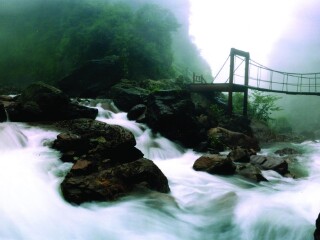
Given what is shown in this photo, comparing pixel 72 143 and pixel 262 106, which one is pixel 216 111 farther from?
pixel 72 143

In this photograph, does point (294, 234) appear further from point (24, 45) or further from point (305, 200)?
point (24, 45)

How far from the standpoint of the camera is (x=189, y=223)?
5.54 metres

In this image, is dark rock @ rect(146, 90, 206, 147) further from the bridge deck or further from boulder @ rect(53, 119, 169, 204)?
the bridge deck

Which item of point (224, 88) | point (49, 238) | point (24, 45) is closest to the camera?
point (49, 238)

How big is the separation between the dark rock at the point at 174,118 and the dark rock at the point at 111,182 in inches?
221

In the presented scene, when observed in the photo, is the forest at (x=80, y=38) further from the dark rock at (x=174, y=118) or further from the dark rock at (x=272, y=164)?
the dark rock at (x=272, y=164)

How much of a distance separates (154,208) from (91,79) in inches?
598

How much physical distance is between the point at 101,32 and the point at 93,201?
2101 centimetres

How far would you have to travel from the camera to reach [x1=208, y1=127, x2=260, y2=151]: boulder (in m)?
13.3

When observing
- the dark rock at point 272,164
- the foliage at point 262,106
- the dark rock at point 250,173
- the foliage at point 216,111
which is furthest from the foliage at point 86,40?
the dark rock at point 250,173

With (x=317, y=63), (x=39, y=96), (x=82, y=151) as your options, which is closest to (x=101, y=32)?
(x=39, y=96)

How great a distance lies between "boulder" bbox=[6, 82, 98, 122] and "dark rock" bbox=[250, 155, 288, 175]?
231 inches

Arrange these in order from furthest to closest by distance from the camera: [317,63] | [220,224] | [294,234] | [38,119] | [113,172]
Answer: [317,63] → [38,119] → [113,172] → [220,224] → [294,234]

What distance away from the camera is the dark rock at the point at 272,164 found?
9.32 meters
